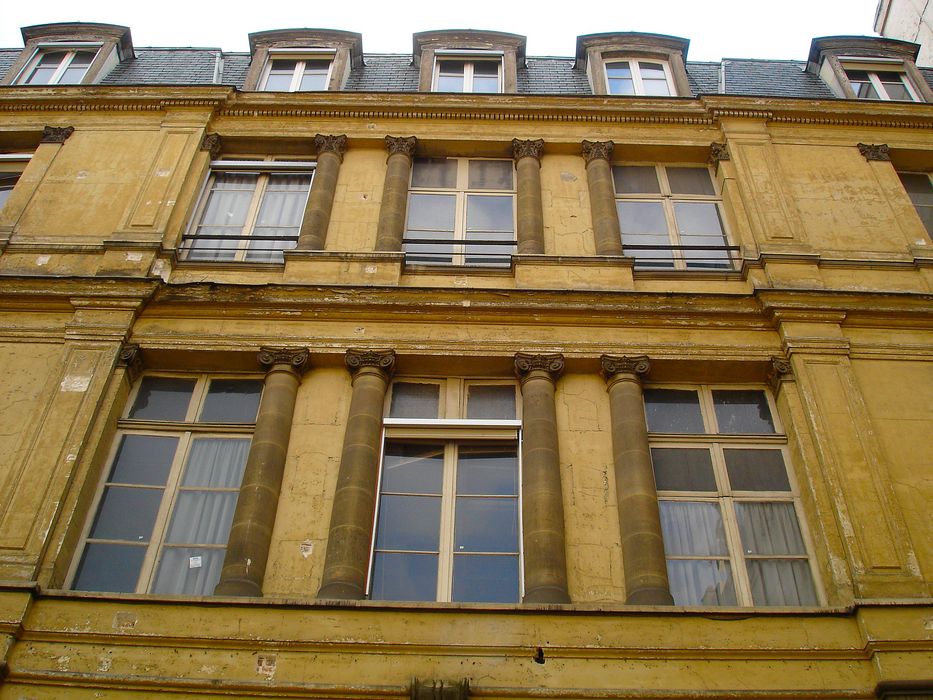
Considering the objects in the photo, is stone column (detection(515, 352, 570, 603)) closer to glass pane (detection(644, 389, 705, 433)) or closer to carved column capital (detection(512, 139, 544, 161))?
glass pane (detection(644, 389, 705, 433))

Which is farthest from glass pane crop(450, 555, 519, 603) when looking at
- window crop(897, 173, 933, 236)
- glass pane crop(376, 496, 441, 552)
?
window crop(897, 173, 933, 236)

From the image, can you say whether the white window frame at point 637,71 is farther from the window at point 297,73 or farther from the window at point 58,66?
the window at point 58,66

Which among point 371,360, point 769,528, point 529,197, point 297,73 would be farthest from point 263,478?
point 297,73

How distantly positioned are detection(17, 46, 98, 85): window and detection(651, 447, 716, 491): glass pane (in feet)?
34.3

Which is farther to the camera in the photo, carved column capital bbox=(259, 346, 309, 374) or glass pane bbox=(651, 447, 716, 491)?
carved column capital bbox=(259, 346, 309, 374)

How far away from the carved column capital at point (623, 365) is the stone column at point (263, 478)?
3.15 meters

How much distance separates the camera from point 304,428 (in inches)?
344

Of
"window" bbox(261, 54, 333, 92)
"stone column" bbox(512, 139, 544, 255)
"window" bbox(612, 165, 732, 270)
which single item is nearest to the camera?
"stone column" bbox(512, 139, 544, 255)

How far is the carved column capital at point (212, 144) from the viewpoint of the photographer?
11914 millimetres

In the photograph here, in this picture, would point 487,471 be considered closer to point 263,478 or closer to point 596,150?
point 263,478

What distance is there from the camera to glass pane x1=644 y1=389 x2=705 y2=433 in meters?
9.07

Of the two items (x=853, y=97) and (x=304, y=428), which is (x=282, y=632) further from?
(x=853, y=97)

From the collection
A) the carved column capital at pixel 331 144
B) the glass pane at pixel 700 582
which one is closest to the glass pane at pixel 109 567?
the glass pane at pixel 700 582

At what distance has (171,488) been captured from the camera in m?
8.45
